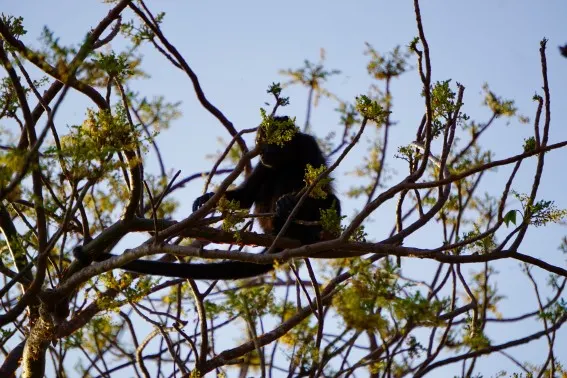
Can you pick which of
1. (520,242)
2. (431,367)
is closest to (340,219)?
(520,242)

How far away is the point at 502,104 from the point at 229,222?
2911mm

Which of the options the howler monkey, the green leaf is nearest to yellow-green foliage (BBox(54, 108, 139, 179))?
the green leaf

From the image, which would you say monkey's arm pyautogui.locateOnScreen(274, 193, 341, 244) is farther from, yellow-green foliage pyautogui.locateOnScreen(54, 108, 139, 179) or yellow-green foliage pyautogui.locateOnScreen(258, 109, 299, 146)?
yellow-green foliage pyautogui.locateOnScreen(54, 108, 139, 179)

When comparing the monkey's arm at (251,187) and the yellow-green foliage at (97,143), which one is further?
the monkey's arm at (251,187)

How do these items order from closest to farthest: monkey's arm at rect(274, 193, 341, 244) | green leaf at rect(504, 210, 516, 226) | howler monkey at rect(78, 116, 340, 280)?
1. green leaf at rect(504, 210, 516, 226)
2. monkey's arm at rect(274, 193, 341, 244)
3. howler monkey at rect(78, 116, 340, 280)

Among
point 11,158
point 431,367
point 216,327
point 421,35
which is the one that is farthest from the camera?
point 216,327

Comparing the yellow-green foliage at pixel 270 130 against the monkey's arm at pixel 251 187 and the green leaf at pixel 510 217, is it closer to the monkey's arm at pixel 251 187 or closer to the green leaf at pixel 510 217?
the green leaf at pixel 510 217

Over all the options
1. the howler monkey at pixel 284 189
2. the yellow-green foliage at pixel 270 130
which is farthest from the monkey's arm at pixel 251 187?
the yellow-green foliage at pixel 270 130

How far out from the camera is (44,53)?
9.34 feet

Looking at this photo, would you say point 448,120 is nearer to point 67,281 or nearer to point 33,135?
point 33,135

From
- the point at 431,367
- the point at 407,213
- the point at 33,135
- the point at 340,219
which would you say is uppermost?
the point at 407,213

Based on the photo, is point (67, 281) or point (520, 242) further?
point (67, 281)

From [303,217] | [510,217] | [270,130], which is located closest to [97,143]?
[270,130]

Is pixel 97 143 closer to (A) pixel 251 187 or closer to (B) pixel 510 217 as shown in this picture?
(B) pixel 510 217
